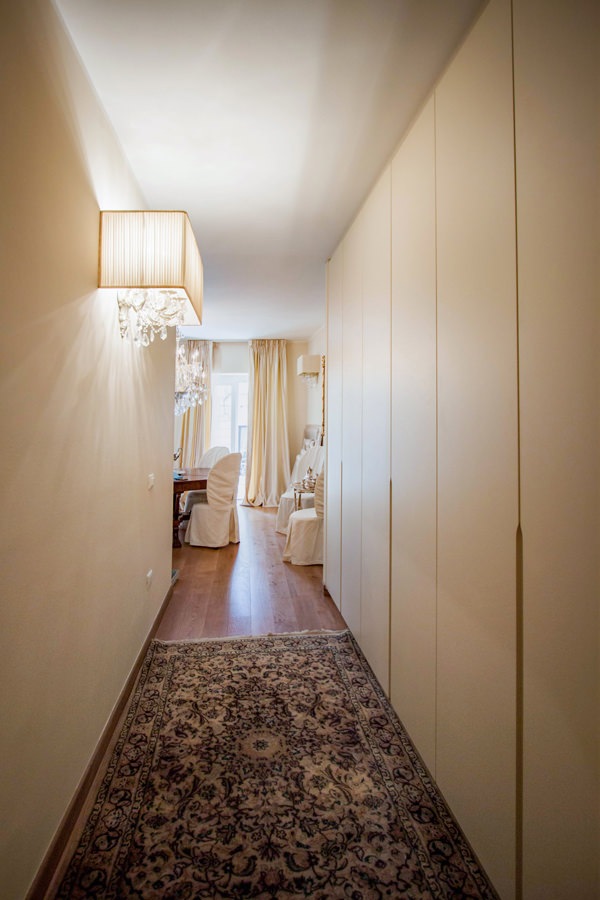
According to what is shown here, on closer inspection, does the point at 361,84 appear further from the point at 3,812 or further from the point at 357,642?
the point at 357,642

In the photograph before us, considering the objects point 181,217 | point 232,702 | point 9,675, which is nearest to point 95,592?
point 9,675

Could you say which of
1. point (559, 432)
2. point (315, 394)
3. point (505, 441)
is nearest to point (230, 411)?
point (315, 394)

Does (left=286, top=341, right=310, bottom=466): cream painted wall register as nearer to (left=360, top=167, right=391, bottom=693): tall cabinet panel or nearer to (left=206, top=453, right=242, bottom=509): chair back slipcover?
(left=206, top=453, right=242, bottom=509): chair back slipcover

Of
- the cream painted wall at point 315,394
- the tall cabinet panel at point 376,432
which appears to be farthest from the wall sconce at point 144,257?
the cream painted wall at point 315,394

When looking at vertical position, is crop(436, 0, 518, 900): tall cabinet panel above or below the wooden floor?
above

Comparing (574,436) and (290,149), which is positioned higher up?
(290,149)

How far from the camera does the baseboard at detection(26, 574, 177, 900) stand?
1.27m

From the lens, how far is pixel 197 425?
297 inches

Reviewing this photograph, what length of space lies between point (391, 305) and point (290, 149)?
90 cm

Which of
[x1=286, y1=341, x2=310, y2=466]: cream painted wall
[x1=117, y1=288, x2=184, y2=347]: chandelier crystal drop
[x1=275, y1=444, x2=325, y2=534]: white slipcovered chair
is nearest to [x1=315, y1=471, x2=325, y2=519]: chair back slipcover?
[x1=275, y1=444, x2=325, y2=534]: white slipcovered chair

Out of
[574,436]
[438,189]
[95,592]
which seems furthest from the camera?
[95,592]

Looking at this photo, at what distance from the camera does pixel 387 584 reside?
7.23ft

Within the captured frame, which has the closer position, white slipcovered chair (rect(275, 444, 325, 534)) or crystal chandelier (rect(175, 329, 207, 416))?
white slipcovered chair (rect(275, 444, 325, 534))

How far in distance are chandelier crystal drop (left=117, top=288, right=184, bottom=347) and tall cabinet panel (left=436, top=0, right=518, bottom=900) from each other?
1189mm
